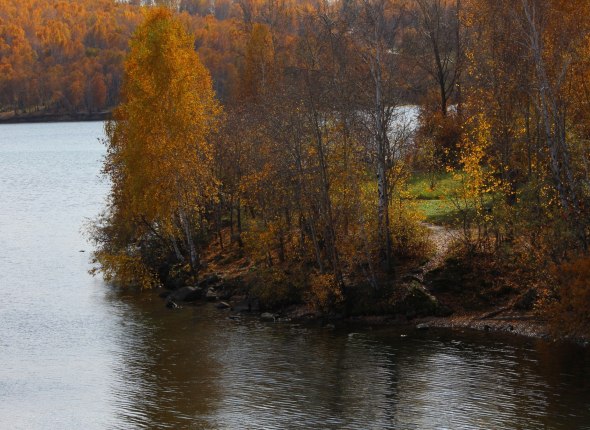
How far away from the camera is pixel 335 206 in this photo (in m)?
44.7

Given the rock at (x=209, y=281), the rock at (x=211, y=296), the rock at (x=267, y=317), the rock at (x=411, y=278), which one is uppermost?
the rock at (x=411, y=278)

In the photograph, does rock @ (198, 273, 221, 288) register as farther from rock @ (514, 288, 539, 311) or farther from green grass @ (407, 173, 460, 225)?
rock @ (514, 288, 539, 311)

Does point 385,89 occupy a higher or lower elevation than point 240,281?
higher

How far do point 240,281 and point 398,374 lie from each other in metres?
16.1

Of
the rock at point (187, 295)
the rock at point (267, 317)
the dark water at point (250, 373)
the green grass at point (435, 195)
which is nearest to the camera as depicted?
the dark water at point (250, 373)

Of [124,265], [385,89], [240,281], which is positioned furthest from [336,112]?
[124,265]

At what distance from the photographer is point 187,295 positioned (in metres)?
48.3

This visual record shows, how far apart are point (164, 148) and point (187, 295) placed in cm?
856

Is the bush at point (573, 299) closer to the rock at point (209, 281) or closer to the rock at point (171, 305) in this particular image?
the rock at point (171, 305)

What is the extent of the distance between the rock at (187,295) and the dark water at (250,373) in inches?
50.6

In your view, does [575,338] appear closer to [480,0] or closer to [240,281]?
[240,281]

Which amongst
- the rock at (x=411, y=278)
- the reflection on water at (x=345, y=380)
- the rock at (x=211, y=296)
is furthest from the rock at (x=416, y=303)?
the rock at (x=211, y=296)

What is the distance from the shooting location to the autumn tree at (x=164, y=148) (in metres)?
50.1

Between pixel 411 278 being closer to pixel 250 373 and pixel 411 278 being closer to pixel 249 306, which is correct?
pixel 249 306
